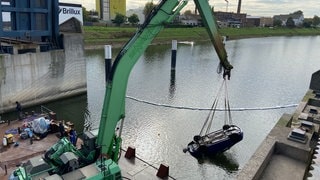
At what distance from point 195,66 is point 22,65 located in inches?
936

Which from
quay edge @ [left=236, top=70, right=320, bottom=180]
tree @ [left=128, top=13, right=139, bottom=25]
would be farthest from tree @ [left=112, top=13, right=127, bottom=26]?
quay edge @ [left=236, top=70, right=320, bottom=180]

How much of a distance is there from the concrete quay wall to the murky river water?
1.20 m

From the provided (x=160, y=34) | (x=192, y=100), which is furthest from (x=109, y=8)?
(x=192, y=100)

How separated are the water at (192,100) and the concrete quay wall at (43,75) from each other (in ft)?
7.87

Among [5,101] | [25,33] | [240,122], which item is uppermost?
[25,33]

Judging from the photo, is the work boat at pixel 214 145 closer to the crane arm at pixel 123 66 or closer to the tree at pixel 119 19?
the crane arm at pixel 123 66

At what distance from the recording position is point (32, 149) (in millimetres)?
12344

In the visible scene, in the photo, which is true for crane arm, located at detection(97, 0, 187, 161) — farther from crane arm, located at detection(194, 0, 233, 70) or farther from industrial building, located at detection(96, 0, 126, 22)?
industrial building, located at detection(96, 0, 126, 22)

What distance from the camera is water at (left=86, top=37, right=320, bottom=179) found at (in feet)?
46.5

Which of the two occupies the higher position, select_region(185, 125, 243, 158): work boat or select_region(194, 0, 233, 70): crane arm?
select_region(194, 0, 233, 70): crane arm

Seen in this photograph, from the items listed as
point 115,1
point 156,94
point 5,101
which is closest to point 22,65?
point 5,101

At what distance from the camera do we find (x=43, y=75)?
68.8 feet

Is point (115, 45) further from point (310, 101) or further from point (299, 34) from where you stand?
point (299, 34)

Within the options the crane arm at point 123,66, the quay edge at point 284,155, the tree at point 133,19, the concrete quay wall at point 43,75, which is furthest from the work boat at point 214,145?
the tree at point 133,19
